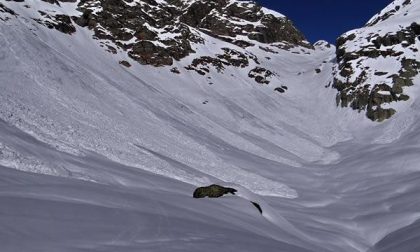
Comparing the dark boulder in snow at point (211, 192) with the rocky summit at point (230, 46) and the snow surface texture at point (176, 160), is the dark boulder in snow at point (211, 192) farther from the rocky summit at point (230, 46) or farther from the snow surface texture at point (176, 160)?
Answer: the rocky summit at point (230, 46)

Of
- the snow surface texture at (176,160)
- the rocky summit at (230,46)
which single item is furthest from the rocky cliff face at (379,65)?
the snow surface texture at (176,160)

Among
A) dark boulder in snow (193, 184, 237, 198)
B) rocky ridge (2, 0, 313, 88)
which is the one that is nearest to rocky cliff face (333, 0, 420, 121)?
rocky ridge (2, 0, 313, 88)

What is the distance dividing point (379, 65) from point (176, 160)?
40526 millimetres

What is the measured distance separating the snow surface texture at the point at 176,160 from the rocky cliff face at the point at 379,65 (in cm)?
235

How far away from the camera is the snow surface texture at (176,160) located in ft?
34.9

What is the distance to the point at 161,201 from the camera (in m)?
14.6

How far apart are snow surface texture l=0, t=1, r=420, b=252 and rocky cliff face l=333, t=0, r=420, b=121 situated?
2.35 meters

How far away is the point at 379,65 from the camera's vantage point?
5862cm

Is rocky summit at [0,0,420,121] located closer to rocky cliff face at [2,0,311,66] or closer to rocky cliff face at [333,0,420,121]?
rocky cliff face at [333,0,420,121]

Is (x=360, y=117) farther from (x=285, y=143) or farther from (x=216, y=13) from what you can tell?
(x=216, y=13)

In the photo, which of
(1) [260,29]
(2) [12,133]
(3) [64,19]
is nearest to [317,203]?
(2) [12,133]

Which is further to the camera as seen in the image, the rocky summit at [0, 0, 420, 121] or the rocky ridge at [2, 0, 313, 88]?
the rocky ridge at [2, 0, 313, 88]

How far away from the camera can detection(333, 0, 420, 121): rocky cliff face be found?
5166 centimetres

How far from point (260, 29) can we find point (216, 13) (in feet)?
39.3
